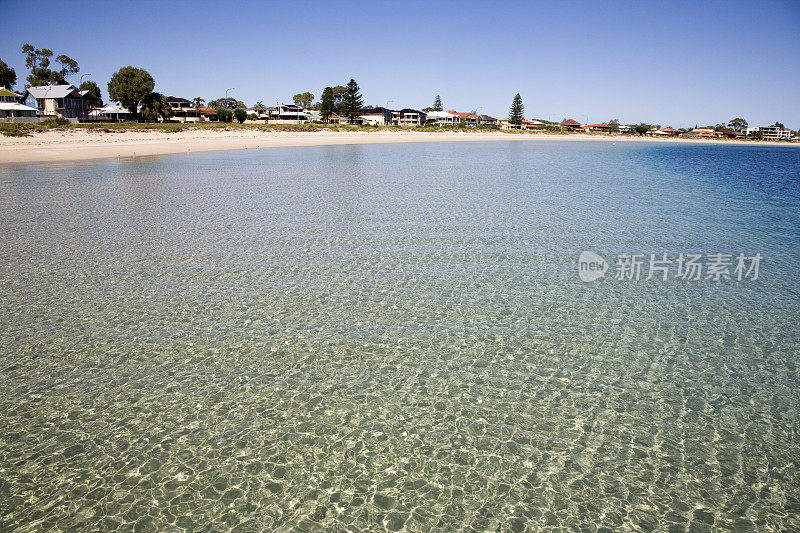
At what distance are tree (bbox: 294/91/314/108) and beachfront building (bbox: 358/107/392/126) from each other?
32488mm

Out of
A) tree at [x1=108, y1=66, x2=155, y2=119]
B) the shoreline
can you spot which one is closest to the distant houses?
tree at [x1=108, y1=66, x2=155, y2=119]

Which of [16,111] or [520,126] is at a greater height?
[520,126]

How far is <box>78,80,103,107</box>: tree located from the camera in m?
85.0

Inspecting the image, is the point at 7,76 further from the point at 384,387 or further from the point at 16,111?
the point at 384,387

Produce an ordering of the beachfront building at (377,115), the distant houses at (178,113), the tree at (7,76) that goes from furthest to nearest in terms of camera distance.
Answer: the beachfront building at (377,115) → the tree at (7,76) → the distant houses at (178,113)

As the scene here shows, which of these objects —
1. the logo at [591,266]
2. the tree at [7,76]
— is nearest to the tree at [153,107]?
the tree at [7,76]

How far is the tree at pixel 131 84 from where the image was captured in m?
70.1

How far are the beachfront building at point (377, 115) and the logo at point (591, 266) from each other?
387 feet

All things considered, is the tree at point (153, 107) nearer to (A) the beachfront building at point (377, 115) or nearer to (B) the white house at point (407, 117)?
(A) the beachfront building at point (377, 115)

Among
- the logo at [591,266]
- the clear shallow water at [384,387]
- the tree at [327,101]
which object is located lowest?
the clear shallow water at [384,387]

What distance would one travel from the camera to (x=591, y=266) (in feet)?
35.5

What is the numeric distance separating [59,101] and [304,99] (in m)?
85.7

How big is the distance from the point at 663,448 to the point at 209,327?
250 inches

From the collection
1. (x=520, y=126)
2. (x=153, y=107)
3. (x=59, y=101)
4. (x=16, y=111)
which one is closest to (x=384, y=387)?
(x=153, y=107)
